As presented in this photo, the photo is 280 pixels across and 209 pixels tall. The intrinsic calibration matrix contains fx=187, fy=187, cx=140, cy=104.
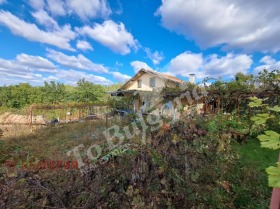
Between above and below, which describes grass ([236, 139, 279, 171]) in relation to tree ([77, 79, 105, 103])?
below

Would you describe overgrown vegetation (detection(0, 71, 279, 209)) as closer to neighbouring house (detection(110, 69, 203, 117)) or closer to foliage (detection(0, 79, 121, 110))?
neighbouring house (detection(110, 69, 203, 117))

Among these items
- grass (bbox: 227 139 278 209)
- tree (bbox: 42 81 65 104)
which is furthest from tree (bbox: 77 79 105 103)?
grass (bbox: 227 139 278 209)

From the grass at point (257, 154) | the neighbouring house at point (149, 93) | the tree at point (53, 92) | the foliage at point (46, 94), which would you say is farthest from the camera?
the tree at point (53, 92)

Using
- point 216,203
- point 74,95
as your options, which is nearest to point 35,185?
point 216,203

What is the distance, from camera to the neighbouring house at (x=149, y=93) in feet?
30.2

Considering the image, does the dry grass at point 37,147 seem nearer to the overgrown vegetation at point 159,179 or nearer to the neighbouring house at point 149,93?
the neighbouring house at point 149,93

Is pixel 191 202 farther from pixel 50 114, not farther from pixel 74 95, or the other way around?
pixel 74 95

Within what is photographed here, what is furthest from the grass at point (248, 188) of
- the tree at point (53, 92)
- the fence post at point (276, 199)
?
the tree at point (53, 92)

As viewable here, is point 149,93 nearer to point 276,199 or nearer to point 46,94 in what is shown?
point 276,199

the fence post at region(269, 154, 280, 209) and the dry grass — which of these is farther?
the dry grass

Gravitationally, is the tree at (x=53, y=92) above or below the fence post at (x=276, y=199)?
above

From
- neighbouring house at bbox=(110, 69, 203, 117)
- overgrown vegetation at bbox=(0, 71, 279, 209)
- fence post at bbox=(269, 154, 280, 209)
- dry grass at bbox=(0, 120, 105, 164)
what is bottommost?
dry grass at bbox=(0, 120, 105, 164)

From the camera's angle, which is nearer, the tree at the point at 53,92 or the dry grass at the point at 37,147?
the dry grass at the point at 37,147

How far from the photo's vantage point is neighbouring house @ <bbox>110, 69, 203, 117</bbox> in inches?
362
